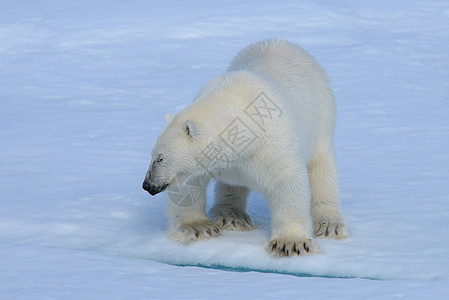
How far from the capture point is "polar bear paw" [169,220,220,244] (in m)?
4.18

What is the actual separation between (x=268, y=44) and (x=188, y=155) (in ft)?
3.98

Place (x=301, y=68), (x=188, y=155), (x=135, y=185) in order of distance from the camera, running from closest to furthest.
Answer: (x=188, y=155) < (x=301, y=68) < (x=135, y=185)

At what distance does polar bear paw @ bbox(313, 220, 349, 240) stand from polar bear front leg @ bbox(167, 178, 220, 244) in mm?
547

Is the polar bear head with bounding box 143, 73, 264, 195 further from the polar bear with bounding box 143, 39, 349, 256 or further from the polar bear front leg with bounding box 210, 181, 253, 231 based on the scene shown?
the polar bear front leg with bounding box 210, 181, 253, 231

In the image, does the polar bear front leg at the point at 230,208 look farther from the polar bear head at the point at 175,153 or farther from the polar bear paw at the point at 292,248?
the polar bear head at the point at 175,153

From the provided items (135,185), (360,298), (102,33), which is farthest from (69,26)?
(360,298)

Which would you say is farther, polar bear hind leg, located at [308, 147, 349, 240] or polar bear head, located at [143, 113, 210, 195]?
polar bear hind leg, located at [308, 147, 349, 240]

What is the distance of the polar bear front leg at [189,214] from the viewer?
4.19 metres

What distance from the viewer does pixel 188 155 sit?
12.4ft

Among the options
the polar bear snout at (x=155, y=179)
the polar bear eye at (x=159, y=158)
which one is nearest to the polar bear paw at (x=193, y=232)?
the polar bear snout at (x=155, y=179)

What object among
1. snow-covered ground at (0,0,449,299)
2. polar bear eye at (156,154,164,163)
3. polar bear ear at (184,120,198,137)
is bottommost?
snow-covered ground at (0,0,449,299)

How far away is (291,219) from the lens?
400 cm

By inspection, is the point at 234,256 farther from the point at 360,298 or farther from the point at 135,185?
the point at 135,185

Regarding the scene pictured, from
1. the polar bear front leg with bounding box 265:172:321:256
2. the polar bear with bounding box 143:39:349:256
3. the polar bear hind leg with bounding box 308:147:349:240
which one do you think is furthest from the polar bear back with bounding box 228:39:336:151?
the polar bear front leg with bounding box 265:172:321:256
